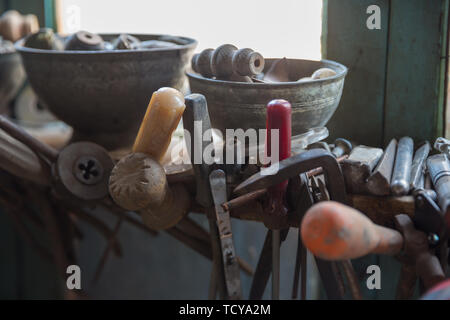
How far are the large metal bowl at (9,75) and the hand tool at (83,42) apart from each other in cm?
42

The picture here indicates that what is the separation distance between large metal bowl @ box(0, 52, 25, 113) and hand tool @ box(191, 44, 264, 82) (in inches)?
27.9

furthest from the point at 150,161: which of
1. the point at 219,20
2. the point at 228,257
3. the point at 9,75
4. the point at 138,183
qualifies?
the point at 9,75

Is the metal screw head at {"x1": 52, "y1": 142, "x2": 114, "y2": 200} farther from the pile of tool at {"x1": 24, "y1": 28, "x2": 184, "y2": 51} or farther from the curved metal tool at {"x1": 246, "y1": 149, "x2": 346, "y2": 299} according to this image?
the curved metal tool at {"x1": 246, "y1": 149, "x2": 346, "y2": 299}

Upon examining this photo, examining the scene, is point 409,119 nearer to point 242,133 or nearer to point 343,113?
point 343,113

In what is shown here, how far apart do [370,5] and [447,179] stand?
1.29 feet

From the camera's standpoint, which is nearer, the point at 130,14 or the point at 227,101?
the point at 227,101

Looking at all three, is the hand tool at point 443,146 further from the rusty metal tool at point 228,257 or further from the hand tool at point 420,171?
the rusty metal tool at point 228,257

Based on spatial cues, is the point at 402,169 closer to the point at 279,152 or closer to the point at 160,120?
the point at 279,152

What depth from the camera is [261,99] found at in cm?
88

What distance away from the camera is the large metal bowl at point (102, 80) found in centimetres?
106

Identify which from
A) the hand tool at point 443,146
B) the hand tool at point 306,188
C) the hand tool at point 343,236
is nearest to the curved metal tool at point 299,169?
the hand tool at point 306,188

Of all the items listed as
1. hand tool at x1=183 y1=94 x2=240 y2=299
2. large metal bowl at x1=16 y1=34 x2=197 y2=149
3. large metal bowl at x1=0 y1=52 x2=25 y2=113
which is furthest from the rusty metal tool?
large metal bowl at x1=0 y1=52 x2=25 y2=113

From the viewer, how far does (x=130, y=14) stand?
1.60 metres
